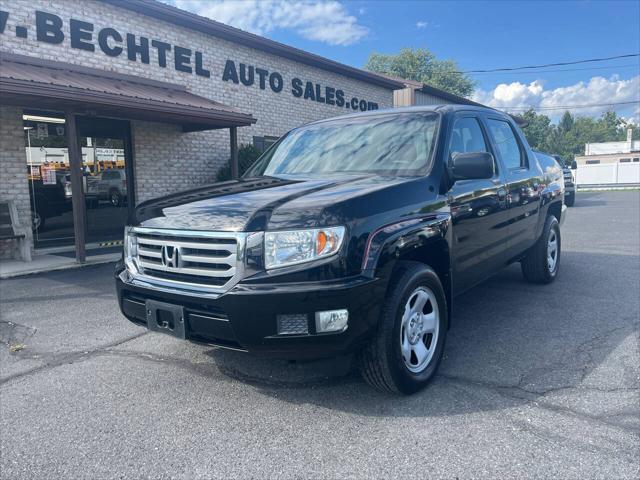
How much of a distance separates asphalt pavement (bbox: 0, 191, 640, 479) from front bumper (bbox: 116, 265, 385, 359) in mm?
484

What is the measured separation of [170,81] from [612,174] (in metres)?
39.9

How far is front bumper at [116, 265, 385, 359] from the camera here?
2.63m

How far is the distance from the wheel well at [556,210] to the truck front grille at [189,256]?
4517 millimetres

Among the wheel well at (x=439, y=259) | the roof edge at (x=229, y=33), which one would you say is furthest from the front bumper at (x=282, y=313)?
the roof edge at (x=229, y=33)

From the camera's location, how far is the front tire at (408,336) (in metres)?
2.92

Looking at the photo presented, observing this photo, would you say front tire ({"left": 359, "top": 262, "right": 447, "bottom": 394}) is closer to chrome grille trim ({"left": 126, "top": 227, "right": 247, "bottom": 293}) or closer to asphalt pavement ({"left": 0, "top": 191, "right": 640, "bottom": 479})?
asphalt pavement ({"left": 0, "top": 191, "right": 640, "bottom": 479})

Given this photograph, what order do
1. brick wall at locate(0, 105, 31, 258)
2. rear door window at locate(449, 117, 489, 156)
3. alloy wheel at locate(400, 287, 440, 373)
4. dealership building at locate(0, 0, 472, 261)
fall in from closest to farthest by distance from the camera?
alloy wheel at locate(400, 287, 440, 373)
rear door window at locate(449, 117, 489, 156)
dealership building at locate(0, 0, 472, 261)
brick wall at locate(0, 105, 31, 258)

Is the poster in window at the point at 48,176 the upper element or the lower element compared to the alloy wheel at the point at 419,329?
upper

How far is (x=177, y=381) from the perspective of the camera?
11.5 feet

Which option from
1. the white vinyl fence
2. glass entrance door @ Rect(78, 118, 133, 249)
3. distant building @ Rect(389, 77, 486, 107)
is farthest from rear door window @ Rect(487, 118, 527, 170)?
the white vinyl fence

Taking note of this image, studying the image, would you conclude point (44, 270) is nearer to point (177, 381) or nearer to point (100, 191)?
point (100, 191)

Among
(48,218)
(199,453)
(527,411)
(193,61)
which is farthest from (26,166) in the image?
(527,411)

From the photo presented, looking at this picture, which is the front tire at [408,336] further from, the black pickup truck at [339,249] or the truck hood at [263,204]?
the truck hood at [263,204]

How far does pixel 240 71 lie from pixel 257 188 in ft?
35.6
